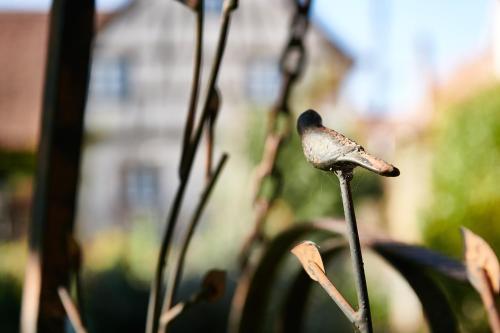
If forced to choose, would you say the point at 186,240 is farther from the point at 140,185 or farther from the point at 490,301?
the point at 140,185

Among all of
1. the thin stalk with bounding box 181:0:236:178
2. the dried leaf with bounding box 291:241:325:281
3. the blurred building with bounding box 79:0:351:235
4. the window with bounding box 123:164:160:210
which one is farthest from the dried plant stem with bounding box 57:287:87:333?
the window with bounding box 123:164:160:210

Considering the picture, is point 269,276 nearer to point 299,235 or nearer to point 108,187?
point 299,235

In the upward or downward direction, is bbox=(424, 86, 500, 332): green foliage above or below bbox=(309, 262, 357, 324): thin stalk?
below

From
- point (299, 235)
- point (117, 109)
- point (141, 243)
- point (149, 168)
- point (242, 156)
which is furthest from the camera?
point (149, 168)

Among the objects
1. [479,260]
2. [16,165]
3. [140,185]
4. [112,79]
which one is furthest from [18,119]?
[479,260]

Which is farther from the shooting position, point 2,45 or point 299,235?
point 2,45

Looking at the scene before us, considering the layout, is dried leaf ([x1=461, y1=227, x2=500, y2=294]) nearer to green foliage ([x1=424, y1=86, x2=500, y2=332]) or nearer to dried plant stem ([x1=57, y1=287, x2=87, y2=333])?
dried plant stem ([x1=57, y1=287, x2=87, y2=333])

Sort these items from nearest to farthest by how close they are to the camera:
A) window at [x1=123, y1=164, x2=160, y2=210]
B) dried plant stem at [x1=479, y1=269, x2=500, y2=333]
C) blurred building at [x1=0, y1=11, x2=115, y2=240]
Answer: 1. dried plant stem at [x1=479, y1=269, x2=500, y2=333]
2. blurred building at [x1=0, y1=11, x2=115, y2=240]
3. window at [x1=123, y1=164, x2=160, y2=210]

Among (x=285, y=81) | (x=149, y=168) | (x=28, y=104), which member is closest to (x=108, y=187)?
(x=149, y=168)
